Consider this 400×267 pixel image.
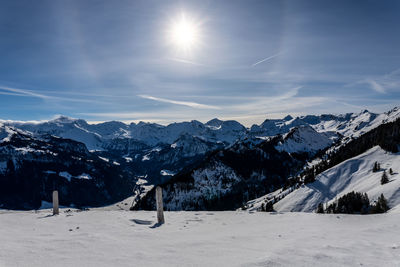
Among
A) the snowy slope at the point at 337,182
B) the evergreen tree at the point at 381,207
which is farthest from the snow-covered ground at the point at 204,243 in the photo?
the snowy slope at the point at 337,182

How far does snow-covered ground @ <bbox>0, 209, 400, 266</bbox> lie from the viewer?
6922 mm

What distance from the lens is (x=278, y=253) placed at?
7.64 metres

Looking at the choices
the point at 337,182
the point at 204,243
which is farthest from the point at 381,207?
the point at 337,182

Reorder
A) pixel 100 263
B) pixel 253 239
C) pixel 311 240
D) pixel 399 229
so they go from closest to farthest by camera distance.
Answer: pixel 100 263, pixel 311 240, pixel 253 239, pixel 399 229

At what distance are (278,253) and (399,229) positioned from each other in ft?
25.3

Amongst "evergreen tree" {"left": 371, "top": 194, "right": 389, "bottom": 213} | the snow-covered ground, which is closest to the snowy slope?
"evergreen tree" {"left": 371, "top": 194, "right": 389, "bottom": 213}

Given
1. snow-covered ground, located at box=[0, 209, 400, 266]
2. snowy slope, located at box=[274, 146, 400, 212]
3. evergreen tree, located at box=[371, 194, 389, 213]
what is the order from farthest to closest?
snowy slope, located at box=[274, 146, 400, 212] → evergreen tree, located at box=[371, 194, 389, 213] → snow-covered ground, located at box=[0, 209, 400, 266]

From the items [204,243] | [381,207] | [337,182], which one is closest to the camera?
[204,243]

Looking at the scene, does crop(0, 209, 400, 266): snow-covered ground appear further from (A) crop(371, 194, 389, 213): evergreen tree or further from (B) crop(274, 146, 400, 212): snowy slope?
(B) crop(274, 146, 400, 212): snowy slope

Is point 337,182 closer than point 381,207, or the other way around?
point 381,207

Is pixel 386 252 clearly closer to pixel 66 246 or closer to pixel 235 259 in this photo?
pixel 235 259

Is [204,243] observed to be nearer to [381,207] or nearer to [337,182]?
[381,207]

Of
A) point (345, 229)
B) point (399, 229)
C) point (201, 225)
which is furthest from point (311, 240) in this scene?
point (201, 225)

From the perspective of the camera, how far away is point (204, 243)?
9.38 meters
